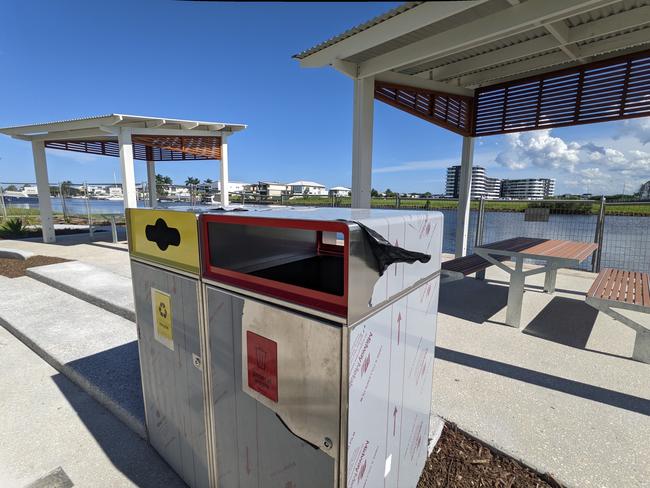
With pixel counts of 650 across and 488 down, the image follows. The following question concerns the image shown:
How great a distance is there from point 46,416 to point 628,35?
736cm

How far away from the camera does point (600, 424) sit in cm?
229

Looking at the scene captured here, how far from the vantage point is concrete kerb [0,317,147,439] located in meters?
2.33

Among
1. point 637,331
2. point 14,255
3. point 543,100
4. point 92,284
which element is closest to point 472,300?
point 637,331

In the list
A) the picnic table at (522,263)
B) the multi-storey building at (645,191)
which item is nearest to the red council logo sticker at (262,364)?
the picnic table at (522,263)

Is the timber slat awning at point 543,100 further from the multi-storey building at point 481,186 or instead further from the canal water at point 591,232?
the canal water at point 591,232

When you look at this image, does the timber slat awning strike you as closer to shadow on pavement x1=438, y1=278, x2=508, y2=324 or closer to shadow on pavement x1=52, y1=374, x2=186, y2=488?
shadow on pavement x1=438, y1=278, x2=508, y2=324

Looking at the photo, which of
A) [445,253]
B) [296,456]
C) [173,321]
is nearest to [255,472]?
[296,456]

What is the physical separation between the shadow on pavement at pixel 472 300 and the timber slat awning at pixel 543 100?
2896 mm

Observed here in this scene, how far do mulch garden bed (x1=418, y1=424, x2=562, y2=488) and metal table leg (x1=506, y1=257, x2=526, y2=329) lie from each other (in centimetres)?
230

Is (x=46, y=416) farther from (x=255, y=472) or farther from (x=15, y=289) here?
(x=15, y=289)

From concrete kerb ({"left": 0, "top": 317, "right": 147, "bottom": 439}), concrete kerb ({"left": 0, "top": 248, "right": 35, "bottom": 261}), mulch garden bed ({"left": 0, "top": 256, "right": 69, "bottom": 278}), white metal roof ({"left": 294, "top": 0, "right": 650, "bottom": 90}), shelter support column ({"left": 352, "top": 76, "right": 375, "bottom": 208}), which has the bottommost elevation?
concrete kerb ({"left": 0, "top": 317, "right": 147, "bottom": 439})

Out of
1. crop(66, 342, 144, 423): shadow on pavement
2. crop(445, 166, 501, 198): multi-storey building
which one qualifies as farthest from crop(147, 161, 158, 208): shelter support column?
crop(66, 342, 144, 423): shadow on pavement

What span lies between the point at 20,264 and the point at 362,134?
7.05 meters

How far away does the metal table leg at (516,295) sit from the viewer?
3897 millimetres
